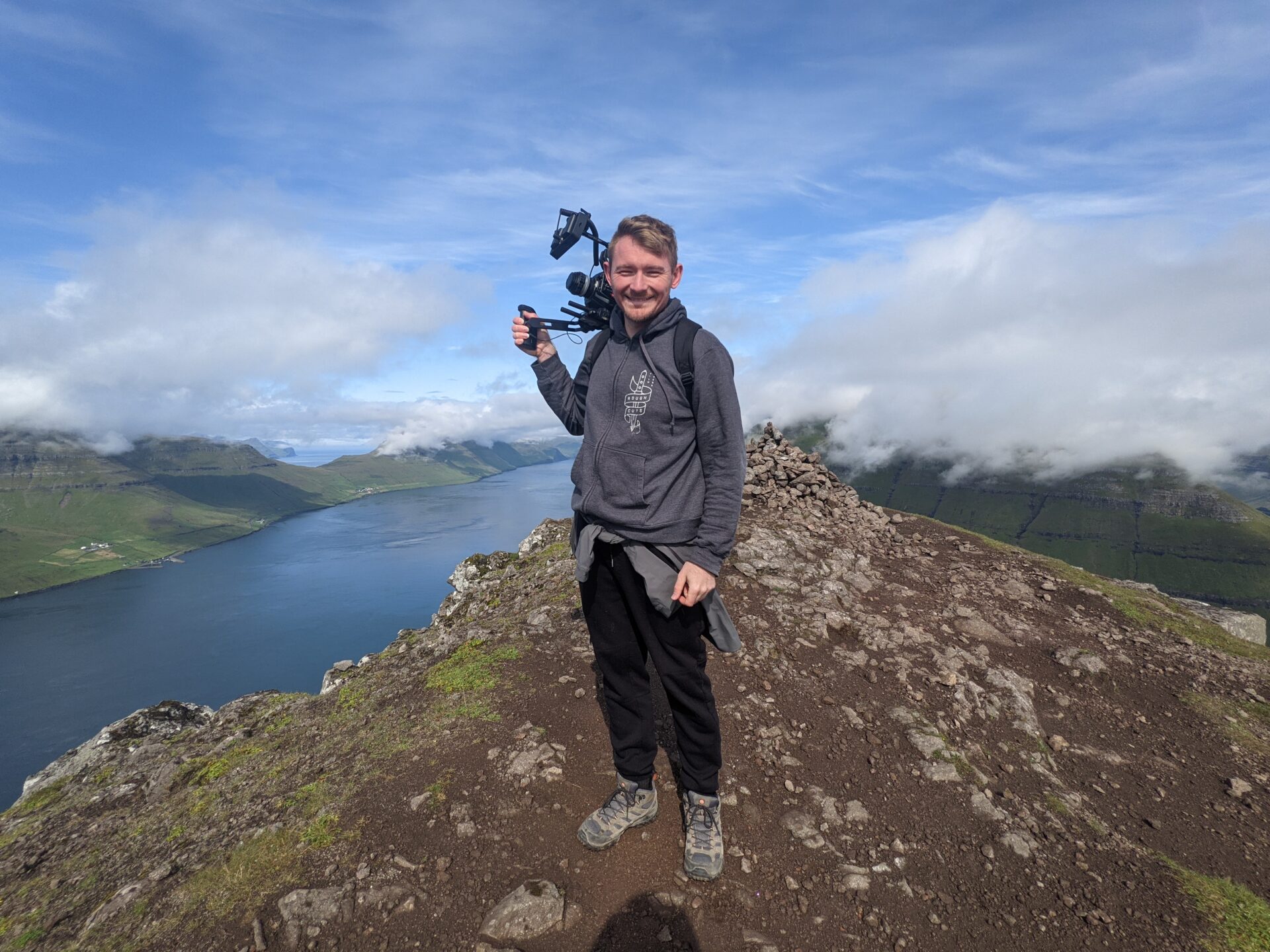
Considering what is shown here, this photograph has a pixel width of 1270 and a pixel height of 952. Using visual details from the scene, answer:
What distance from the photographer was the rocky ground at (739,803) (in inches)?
168

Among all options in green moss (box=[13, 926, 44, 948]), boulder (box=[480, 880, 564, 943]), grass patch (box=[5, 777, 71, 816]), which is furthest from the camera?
grass patch (box=[5, 777, 71, 816])

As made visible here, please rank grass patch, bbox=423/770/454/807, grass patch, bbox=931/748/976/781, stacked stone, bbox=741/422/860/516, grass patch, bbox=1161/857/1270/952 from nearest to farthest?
grass patch, bbox=1161/857/1270/952 → grass patch, bbox=423/770/454/807 → grass patch, bbox=931/748/976/781 → stacked stone, bbox=741/422/860/516

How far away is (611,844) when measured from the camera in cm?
472

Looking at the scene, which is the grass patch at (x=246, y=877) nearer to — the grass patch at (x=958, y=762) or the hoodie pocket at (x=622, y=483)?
the hoodie pocket at (x=622, y=483)

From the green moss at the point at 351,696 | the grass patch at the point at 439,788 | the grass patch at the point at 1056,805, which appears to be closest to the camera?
the grass patch at the point at 439,788

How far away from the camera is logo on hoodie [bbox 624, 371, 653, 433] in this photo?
425 cm

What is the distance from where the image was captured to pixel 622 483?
4355mm

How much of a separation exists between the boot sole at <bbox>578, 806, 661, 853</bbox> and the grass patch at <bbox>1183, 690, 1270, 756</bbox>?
8.12m

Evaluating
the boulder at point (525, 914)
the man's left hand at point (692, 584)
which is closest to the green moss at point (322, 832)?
the boulder at point (525, 914)

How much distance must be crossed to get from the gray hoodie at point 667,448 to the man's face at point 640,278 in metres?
0.12

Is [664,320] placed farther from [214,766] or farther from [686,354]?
[214,766]

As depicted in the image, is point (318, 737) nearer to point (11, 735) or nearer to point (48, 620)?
point (11, 735)

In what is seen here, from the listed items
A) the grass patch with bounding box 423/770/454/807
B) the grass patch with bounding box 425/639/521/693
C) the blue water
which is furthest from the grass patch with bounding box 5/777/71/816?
the blue water

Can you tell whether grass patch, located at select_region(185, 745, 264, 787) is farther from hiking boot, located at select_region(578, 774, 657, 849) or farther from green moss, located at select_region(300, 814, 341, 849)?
hiking boot, located at select_region(578, 774, 657, 849)
